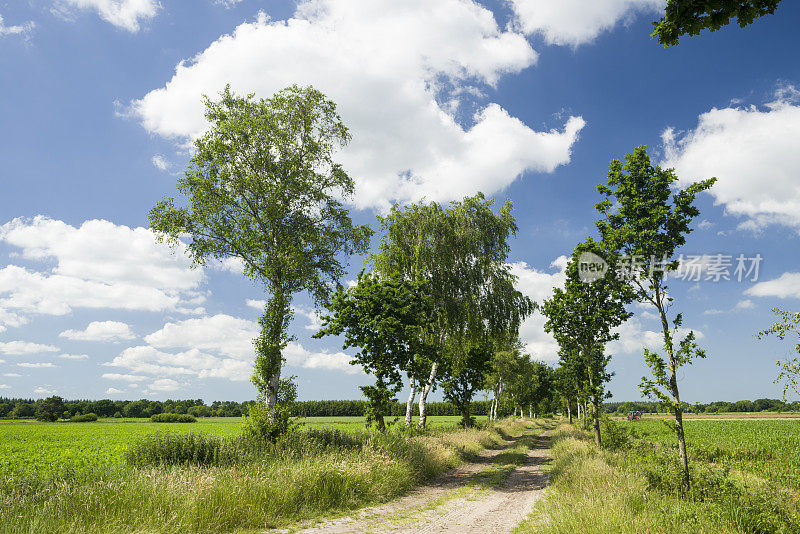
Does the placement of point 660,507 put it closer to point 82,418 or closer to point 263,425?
point 263,425

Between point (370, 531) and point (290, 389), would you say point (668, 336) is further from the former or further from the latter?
point (290, 389)

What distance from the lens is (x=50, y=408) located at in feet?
273

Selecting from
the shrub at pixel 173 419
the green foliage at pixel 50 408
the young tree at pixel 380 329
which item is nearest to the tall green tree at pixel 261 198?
the young tree at pixel 380 329

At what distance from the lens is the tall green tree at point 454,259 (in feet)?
82.0

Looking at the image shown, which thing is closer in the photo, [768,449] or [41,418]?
[768,449]

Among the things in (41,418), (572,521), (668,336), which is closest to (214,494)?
(572,521)

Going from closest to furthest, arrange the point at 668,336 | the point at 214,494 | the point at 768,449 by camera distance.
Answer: the point at 214,494 < the point at 668,336 < the point at 768,449

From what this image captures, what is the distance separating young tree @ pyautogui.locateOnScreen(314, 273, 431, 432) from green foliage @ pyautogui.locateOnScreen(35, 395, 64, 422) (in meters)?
96.4

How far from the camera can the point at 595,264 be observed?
21.2m

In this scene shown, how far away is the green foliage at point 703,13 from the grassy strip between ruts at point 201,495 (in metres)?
11.4

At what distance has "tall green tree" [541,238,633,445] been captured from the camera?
20953 millimetres

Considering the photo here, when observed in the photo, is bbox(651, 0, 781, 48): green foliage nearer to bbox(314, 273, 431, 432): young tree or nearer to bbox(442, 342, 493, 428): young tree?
bbox(314, 273, 431, 432): young tree

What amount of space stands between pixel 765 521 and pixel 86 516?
12.4 m

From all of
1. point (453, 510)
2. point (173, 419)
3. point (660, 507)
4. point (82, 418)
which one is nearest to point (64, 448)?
point (453, 510)
